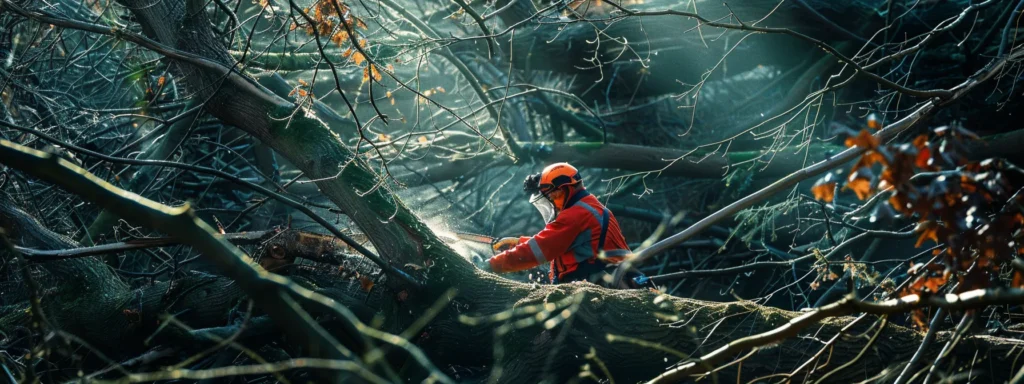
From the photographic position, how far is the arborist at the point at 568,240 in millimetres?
5406

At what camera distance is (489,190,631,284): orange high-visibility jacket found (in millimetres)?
5398

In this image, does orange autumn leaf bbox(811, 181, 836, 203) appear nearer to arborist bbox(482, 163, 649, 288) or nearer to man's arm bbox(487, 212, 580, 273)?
arborist bbox(482, 163, 649, 288)

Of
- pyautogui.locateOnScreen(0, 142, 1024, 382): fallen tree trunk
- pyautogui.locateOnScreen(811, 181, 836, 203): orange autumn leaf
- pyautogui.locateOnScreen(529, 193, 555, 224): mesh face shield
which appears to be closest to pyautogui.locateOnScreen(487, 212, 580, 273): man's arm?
pyautogui.locateOnScreen(529, 193, 555, 224): mesh face shield

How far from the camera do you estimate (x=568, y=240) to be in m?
5.64

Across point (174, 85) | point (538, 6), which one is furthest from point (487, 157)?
point (174, 85)

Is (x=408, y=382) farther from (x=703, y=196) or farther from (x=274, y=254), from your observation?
(x=703, y=196)

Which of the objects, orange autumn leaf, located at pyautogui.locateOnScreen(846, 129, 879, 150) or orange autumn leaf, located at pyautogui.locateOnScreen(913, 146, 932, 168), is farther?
orange autumn leaf, located at pyautogui.locateOnScreen(913, 146, 932, 168)

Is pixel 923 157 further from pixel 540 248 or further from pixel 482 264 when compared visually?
pixel 482 264

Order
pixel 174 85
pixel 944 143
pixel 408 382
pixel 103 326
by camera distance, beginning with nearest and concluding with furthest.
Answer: pixel 944 143 < pixel 408 382 < pixel 103 326 < pixel 174 85

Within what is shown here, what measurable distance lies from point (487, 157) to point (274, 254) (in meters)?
4.21

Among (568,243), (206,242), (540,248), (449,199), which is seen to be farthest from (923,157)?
(449,199)

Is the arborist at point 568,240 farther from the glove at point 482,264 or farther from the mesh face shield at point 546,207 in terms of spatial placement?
the mesh face shield at point 546,207

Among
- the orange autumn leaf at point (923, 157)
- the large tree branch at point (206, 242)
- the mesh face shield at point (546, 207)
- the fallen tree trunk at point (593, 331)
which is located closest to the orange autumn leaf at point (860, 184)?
the orange autumn leaf at point (923, 157)

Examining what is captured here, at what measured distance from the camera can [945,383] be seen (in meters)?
2.21
